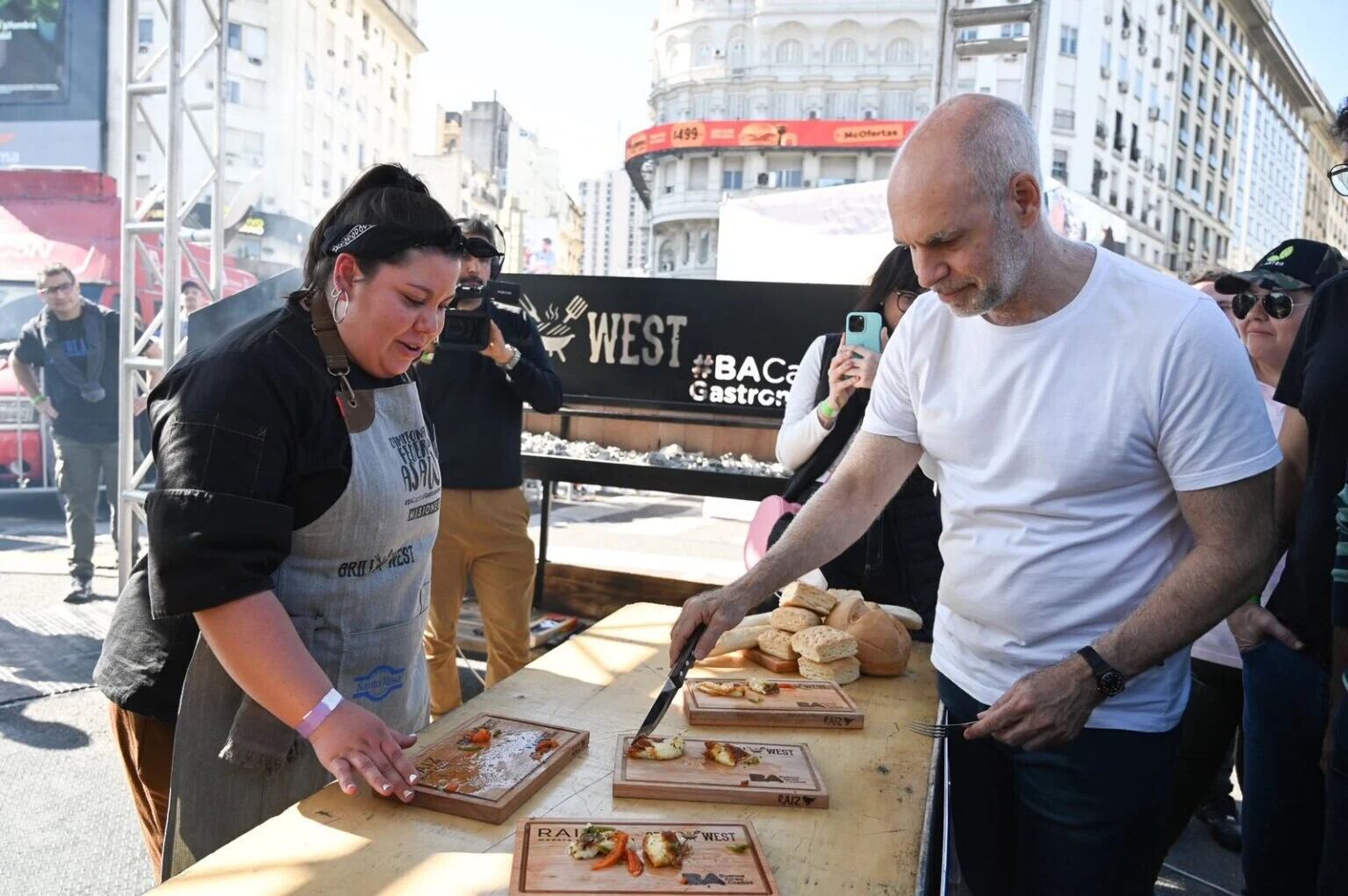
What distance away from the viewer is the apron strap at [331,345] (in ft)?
4.81

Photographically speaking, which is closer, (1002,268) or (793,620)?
(1002,268)

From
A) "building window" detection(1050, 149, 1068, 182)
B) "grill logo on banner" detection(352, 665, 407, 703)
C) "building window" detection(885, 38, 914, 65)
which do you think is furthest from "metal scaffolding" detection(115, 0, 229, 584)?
"building window" detection(885, 38, 914, 65)

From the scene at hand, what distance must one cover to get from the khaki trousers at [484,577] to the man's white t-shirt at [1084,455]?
2179mm

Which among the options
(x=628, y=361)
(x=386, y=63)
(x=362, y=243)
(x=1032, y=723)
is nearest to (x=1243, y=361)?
(x=1032, y=723)

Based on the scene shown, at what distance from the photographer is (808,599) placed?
216 cm

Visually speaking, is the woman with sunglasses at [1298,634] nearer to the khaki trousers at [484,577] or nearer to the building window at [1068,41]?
the khaki trousers at [484,577]

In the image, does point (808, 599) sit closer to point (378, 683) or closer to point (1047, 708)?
point (1047, 708)

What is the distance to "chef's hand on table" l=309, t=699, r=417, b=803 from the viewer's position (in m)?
1.29

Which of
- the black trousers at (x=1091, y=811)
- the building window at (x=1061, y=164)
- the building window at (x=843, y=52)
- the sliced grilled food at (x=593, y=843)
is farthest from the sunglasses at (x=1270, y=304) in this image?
the building window at (x=843, y=52)

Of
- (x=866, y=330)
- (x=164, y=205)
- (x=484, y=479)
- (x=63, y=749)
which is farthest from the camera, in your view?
(x=164, y=205)

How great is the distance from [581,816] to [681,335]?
156 inches

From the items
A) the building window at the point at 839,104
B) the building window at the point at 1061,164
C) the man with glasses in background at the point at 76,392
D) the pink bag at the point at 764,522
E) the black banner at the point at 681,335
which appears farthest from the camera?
the building window at the point at 839,104

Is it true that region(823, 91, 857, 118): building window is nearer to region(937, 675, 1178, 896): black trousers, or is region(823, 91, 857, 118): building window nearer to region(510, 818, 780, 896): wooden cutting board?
region(937, 675, 1178, 896): black trousers

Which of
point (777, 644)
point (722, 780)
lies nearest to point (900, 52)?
point (777, 644)
